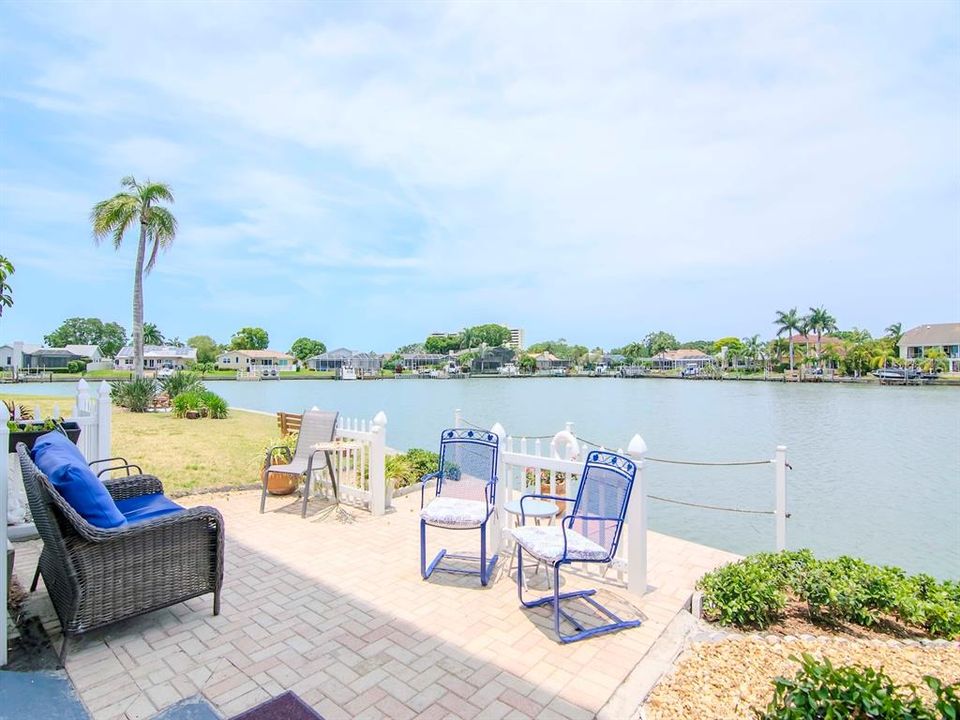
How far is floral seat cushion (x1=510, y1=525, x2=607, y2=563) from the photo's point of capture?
9.89 feet

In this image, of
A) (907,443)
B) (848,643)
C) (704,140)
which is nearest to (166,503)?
(848,643)

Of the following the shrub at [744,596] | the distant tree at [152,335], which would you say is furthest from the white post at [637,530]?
the distant tree at [152,335]

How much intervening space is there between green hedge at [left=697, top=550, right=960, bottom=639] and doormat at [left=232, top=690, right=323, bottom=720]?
8.46ft

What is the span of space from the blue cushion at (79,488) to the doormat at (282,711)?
4.41ft

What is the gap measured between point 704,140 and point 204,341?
94086mm

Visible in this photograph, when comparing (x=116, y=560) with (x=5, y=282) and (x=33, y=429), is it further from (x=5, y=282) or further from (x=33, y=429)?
(x=5, y=282)

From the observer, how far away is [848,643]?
2.81m

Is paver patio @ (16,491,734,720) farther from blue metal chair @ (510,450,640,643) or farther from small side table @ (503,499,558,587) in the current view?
small side table @ (503,499,558,587)

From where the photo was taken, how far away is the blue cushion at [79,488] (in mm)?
2564

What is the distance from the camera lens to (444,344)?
113 meters

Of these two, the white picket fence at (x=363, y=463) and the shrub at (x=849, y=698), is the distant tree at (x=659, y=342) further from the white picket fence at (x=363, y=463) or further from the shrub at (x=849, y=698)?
the shrub at (x=849, y=698)

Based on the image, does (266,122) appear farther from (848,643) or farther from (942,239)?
(942,239)

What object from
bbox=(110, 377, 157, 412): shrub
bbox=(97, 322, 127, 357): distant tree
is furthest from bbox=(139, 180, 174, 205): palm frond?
bbox=(97, 322, 127, 357): distant tree

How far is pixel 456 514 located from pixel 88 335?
102 metres
